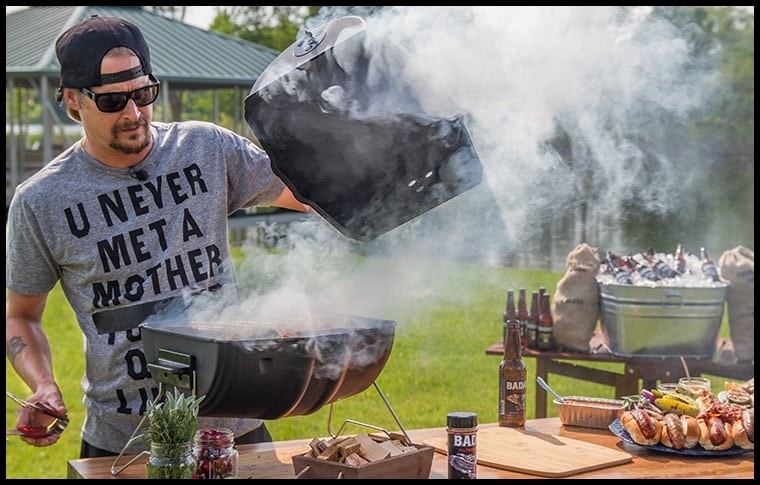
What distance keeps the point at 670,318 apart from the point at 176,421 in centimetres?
317

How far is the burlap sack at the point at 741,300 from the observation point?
4699 millimetres

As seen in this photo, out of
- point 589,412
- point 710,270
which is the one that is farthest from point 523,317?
point 589,412

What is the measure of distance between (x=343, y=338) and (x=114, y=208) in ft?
3.40

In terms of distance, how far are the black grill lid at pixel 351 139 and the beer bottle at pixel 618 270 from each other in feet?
8.51

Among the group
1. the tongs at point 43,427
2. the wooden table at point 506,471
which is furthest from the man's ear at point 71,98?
the wooden table at point 506,471

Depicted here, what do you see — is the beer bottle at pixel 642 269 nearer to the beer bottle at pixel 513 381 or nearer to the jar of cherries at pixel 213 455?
the beer bottle at pixel 513 381

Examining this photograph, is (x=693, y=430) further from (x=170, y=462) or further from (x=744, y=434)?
(x=170, y=462)

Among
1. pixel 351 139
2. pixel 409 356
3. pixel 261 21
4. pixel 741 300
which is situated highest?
pixel 261 21

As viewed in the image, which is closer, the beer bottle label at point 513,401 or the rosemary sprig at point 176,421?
the rosemary sprig at point 176,421

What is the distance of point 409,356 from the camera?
7.91 metres

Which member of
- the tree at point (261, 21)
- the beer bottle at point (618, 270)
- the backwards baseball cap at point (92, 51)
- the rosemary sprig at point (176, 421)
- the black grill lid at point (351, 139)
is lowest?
the rosemary sprig at point (176, 421)

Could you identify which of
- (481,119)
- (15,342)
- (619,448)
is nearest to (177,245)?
(15,342)

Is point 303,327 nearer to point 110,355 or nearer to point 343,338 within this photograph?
point 343,338

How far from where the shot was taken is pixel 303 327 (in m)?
2.49
